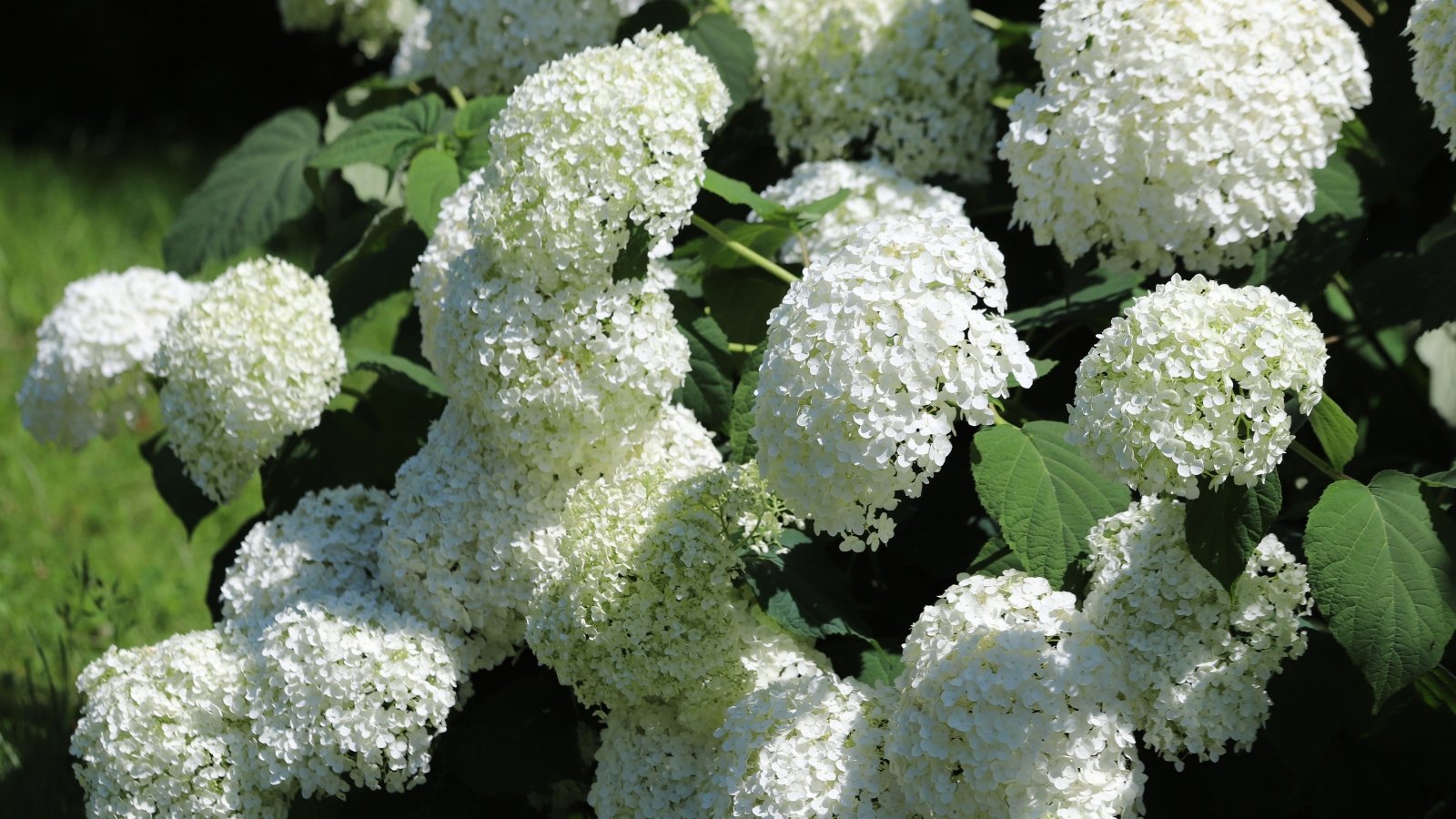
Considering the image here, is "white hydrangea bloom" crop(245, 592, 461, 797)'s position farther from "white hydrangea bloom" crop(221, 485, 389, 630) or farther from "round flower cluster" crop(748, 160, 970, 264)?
"round flower cluster" crop(748, 160, 970, 264)

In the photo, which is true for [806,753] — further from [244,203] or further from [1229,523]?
[244,203]

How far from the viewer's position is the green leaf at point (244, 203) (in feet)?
11.1

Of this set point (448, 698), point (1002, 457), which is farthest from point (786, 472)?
point (448, 698)

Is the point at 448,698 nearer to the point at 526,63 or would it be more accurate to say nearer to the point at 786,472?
the point at 786,472

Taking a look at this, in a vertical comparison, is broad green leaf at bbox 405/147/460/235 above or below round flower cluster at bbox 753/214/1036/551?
below

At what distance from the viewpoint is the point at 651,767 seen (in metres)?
2.20

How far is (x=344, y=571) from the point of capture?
2.49 meters

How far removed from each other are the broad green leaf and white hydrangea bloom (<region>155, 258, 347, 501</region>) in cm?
26

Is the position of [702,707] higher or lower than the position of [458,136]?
lower

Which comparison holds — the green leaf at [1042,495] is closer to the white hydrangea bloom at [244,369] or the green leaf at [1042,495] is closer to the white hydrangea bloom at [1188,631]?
the white hydrangea bloom at [1188,631]

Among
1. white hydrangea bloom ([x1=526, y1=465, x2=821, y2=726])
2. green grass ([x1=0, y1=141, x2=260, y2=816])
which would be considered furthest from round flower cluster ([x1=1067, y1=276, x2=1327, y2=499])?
green grass ([x1=0, y1=141, x2=260, y2=816])

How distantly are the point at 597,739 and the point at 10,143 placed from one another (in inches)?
259

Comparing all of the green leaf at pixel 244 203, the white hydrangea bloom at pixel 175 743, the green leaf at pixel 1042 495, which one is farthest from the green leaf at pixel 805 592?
the green leaf at pixel 244 203

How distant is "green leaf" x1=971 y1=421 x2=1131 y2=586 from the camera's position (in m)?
2.07
